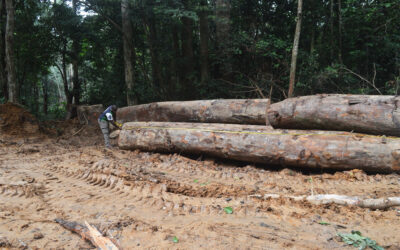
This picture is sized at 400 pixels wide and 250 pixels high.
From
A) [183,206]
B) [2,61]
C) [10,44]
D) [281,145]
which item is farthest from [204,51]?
[2,61]

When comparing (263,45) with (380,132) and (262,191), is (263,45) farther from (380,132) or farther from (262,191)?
(262,191)

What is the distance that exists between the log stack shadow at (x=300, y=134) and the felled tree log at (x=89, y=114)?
4.95 m

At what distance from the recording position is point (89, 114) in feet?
35.6

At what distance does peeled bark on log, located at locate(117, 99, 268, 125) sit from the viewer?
616 cm

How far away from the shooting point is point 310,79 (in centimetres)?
855

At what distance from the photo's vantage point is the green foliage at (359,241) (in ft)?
7.13

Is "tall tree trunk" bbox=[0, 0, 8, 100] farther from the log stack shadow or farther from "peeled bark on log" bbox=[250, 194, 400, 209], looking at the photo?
"peeled bark on log" bbox=[250, 194, 400, 209]

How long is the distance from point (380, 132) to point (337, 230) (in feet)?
9.47

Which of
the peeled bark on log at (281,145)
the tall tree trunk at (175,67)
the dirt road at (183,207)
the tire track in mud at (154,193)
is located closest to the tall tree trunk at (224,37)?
the tall tree trunk at (175,67)

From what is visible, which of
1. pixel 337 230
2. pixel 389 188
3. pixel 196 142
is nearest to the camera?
pixel 337 230

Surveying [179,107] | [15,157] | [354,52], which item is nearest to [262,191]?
[179,107]

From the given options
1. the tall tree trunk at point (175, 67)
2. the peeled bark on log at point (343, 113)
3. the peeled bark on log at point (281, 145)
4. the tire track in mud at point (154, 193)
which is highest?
the tall tree trunk at point (175, 67)

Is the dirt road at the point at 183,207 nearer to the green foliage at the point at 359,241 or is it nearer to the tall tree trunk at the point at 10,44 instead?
the green foliage at the point at 359,241

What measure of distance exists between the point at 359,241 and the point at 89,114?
1081cm
